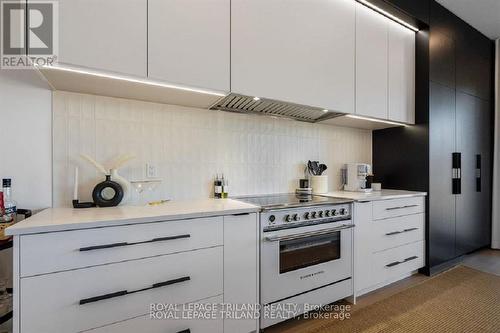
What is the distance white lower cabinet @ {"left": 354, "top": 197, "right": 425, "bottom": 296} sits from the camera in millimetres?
2078

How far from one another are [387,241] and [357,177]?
2.29 ft

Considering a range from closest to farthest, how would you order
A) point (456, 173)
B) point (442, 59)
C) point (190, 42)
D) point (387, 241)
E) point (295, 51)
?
point (190, 42), point (295, 51), point (387, 241), point (442, 59), point (456, 173)

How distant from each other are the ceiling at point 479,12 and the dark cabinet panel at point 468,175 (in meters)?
0.94

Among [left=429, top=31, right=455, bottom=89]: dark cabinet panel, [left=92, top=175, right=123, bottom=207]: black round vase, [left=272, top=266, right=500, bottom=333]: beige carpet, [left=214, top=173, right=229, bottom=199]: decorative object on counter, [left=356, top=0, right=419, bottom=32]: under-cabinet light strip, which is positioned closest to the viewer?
[left=92, top=175, right=123, bottom=207]: black round vase

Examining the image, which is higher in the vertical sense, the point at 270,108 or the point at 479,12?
the point at 479,12

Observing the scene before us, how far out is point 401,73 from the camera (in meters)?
2.61

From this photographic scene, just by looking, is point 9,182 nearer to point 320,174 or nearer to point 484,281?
point 320,174

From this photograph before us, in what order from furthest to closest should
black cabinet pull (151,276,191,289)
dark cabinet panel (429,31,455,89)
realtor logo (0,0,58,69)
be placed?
dark cabinet panel (429,31,455,89) → black cabinet pull (151,276,191,289) → realtor logo (0,0,58,69)

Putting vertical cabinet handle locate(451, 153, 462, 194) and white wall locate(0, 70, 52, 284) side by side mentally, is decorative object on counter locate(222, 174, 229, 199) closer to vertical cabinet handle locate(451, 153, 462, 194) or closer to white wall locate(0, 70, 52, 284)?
white wall locate(0, 70, 52, 284)

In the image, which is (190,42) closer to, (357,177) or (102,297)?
(102,297)

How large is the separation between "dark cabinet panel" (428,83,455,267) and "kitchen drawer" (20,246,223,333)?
8.08 feet

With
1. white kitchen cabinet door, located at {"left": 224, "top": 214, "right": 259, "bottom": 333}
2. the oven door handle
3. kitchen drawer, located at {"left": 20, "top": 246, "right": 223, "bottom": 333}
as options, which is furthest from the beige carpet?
kitchen drawer, located at {"left": 20, "top": 246, "right": 223, "bottom": 333}

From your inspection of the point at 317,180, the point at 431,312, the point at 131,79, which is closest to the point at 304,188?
the point at 317,180

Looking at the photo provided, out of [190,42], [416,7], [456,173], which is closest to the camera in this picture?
[190,42]
